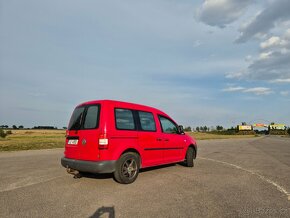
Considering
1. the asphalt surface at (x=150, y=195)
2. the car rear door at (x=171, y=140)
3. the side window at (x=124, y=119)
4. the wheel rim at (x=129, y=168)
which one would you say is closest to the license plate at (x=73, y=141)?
the asphalt surface at (x=150, y=195)

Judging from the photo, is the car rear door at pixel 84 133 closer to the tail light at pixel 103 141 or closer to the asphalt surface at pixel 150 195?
the tail light at pixel 103 141

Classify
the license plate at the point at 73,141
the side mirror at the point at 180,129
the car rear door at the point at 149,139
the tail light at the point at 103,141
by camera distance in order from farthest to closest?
the side mirror at the point at 180,129 < the car rear door at the point at 149,139 < the license plate at the point at 73,141 < the tail light at the point at 103,141

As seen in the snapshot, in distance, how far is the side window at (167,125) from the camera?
8656 mm

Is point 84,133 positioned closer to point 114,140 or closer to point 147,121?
point 114,140

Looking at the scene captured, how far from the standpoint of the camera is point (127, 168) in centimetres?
706

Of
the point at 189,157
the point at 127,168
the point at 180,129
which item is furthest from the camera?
the point at 189,157

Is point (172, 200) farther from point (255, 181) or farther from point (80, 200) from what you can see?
point (255, 181)

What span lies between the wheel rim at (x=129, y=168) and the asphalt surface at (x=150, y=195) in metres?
0.26

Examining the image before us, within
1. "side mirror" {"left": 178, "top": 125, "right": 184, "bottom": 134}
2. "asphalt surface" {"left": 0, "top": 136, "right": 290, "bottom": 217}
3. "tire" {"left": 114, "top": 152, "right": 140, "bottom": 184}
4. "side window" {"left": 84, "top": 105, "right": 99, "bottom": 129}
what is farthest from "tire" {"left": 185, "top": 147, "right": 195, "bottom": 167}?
"side window" {"left": 84, "top": 105, "right": 99, "bottom": 129}

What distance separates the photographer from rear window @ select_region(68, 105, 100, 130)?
22.6 ft

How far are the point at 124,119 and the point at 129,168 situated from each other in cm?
120

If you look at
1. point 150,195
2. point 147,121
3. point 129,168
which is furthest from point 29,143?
point 150,195

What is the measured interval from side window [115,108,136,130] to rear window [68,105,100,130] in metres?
0.50

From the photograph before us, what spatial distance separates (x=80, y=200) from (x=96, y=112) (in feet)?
7.13
